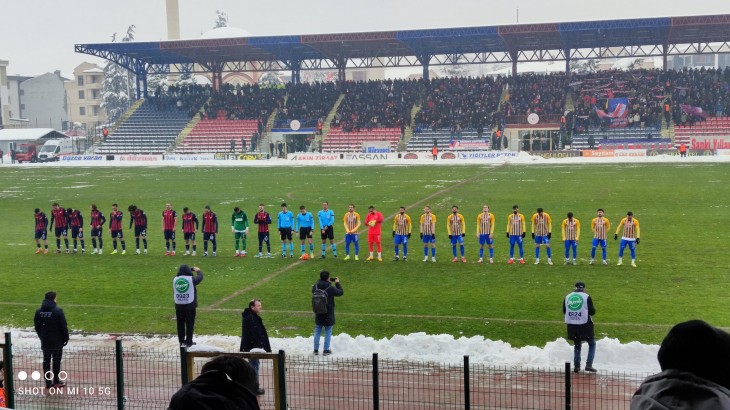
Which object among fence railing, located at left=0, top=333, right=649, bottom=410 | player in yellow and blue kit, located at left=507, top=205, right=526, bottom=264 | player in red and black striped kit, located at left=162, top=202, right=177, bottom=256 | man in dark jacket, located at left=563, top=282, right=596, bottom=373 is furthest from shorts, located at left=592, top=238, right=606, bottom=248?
player in red and black striped kit, located at left=162, top=202, right=177, bottom=256

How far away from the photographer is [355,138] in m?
69.1

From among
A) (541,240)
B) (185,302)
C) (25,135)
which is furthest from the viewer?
(25,135)

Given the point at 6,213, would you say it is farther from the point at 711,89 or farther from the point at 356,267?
the point at 711,89

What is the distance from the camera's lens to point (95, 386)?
1149 centimetres

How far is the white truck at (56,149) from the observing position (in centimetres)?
7000

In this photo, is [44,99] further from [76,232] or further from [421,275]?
[421,275]

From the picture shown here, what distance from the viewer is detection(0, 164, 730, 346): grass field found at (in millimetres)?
15531

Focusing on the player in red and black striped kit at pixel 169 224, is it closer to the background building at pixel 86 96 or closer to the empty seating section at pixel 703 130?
the empty seating section at pixel 703 130

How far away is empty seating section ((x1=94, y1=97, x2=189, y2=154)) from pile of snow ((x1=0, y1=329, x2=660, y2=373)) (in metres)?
60.2

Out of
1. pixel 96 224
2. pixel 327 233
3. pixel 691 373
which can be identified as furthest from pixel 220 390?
pixel 96 224

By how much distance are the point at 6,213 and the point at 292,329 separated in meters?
24.2

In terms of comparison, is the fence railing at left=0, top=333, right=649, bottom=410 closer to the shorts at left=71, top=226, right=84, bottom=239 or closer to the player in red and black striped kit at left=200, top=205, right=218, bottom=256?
the player in red and black striped kit at left=200, top=205, right=218, bottom=256

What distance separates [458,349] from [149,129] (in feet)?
221

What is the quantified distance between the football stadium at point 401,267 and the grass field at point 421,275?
0.10 meters
